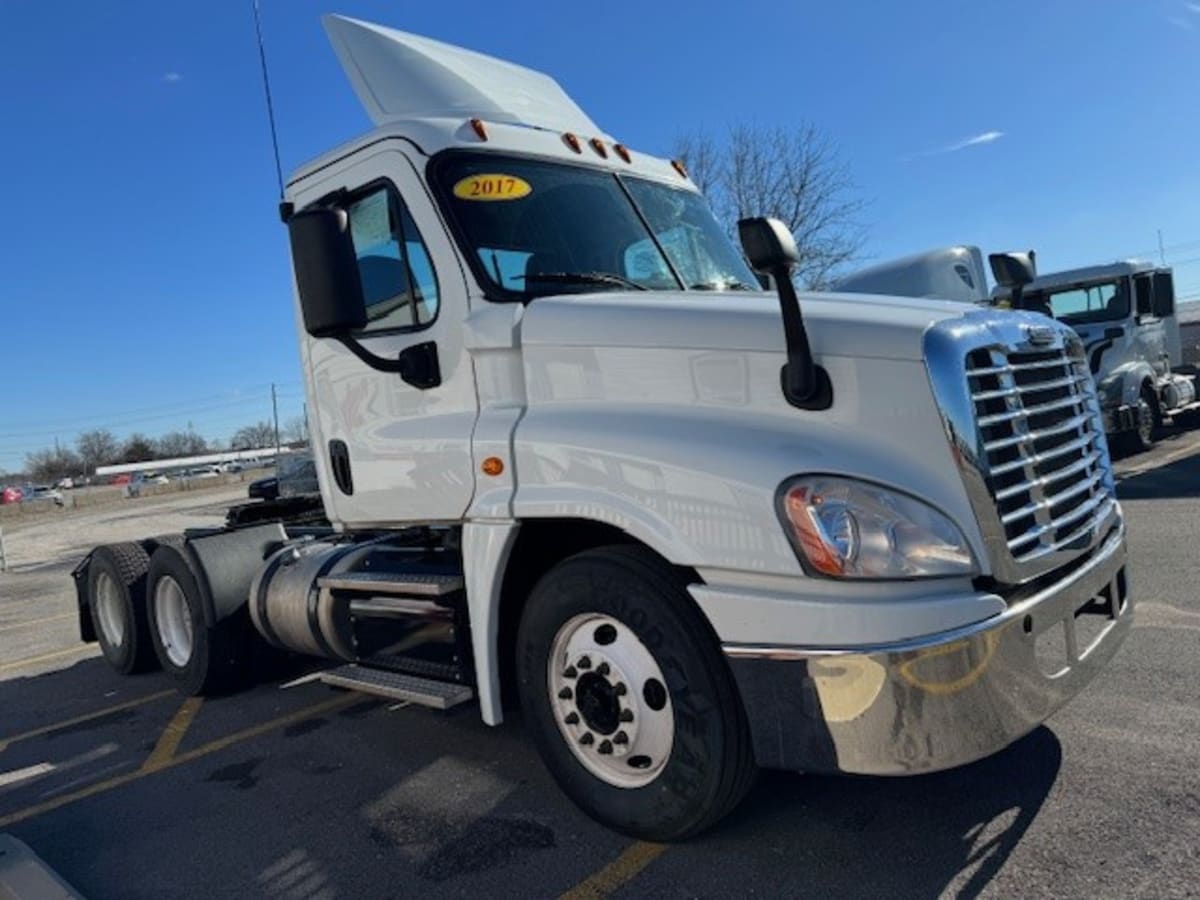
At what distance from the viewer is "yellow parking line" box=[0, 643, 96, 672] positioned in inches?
308

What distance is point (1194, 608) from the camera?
216 inches

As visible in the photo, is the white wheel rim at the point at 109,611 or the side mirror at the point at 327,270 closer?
the side mirror at the point at 327,270

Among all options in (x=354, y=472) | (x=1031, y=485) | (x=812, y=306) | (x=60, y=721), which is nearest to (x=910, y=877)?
(x=1031, y=485)

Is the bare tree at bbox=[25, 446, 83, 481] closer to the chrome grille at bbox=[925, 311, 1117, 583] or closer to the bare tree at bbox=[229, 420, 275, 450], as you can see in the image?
the bare tree at bbox=[229, 420, 275, 450]

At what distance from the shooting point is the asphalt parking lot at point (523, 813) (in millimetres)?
2873

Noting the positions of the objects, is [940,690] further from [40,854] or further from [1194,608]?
[1194,608]

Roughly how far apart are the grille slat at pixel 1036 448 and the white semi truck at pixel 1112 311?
9162 mm

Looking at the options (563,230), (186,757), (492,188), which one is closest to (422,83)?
(492,188)

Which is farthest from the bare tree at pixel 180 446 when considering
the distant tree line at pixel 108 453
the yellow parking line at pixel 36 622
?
the yellow parking line at pixel 36 622

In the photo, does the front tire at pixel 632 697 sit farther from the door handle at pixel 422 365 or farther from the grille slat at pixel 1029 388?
the grille slat at pixel 1029 388

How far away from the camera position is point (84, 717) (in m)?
5.79

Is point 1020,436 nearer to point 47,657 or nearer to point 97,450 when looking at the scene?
point 47,657

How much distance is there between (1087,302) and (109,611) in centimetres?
1445

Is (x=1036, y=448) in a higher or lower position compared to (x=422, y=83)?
lower
